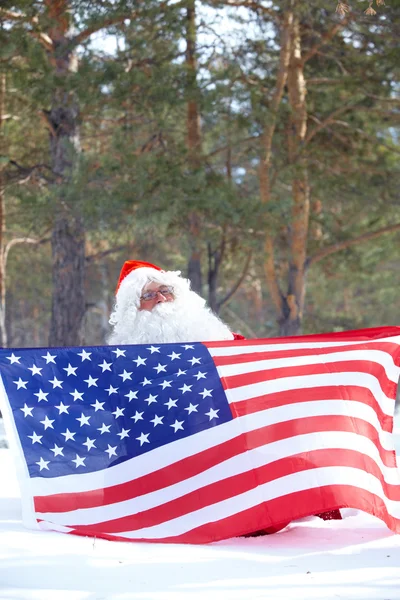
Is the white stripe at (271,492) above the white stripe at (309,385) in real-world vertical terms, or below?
below

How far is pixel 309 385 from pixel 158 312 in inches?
48.4

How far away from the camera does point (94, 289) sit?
26906 millimetres

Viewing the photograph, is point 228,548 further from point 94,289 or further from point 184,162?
point 94,289

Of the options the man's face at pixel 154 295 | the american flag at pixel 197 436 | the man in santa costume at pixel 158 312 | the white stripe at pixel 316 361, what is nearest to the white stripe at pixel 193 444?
the american flag at pixel 197 436

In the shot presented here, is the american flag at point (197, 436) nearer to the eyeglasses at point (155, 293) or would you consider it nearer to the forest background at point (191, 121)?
the eyeglasses at point (155, 293)

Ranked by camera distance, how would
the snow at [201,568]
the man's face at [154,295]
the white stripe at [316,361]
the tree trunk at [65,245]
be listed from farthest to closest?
the tree trunk at [65,245], the man's face at [154,295], the white stripe at [316,361], the snow at [201,568]

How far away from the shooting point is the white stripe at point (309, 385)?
4176mm

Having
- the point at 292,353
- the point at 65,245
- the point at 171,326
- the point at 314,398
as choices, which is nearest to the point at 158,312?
the point at 171,326

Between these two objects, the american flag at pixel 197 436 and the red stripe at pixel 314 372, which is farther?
the red stripe at pixel 314 372

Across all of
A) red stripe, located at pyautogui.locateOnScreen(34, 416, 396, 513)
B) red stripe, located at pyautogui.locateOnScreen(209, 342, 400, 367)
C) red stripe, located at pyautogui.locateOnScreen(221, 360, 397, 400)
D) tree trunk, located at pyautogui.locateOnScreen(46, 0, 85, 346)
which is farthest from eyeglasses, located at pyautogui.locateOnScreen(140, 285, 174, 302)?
tree trunk, located at pyautogui.locateOnScreen(46, 0, 85, 346)

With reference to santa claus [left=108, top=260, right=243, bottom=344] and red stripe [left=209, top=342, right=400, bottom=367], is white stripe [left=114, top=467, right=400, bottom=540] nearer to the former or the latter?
red stripe [left=209, top=342, right=400, bottom=367]

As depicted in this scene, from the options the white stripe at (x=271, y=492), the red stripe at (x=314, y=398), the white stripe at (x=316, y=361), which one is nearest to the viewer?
the white stripe at (x=271, y=492)

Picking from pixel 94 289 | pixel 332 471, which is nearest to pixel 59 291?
pixel 332 471

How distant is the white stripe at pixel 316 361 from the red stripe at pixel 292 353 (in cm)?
2
